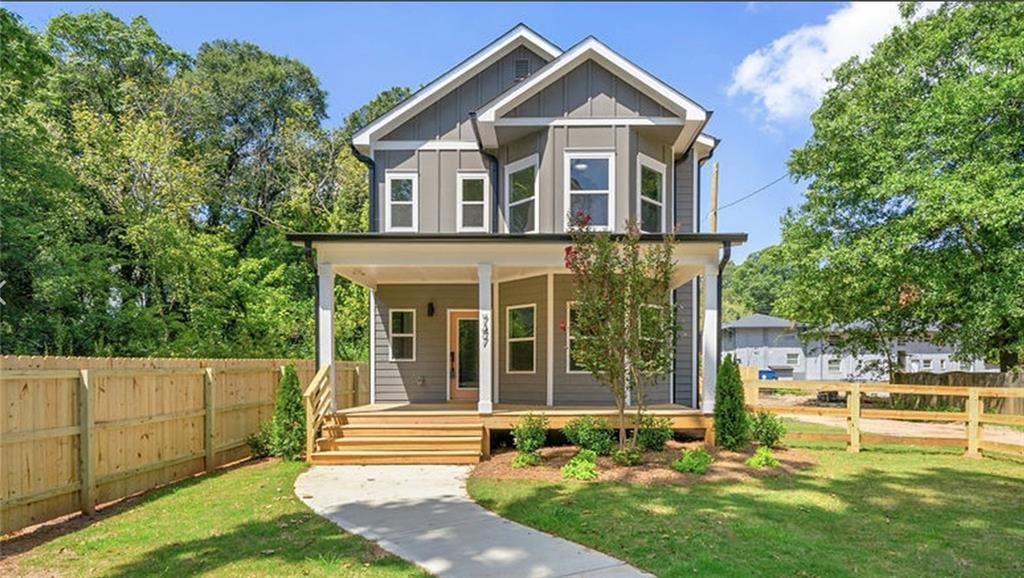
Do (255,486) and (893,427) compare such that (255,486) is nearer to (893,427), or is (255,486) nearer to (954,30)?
(893,427)

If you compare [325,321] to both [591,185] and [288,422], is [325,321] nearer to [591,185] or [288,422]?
[288,422]

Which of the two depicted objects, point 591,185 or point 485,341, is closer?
point 485,341

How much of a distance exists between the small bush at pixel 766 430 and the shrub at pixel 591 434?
8.26ft

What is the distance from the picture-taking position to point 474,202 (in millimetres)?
13219

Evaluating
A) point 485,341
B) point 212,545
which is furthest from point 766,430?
point 212,545

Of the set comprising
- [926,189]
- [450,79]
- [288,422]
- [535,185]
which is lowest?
[288,422]

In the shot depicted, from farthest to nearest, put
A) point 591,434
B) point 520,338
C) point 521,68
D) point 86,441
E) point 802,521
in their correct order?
point 521,68, point 520,338, point 591,434, point 86,441, point 802,521

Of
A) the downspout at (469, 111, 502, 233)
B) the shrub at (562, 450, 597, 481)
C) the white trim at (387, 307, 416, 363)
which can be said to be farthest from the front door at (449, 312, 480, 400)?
the shrub at (562, 450, 597, 481)

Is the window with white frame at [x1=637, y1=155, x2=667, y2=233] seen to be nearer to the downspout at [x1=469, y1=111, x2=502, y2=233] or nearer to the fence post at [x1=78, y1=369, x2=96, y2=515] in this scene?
the downspout at [x1=469, y1=111, x2=502, y2=233]

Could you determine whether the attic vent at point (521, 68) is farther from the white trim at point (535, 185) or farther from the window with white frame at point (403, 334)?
the window with white frame at point (403, 334)

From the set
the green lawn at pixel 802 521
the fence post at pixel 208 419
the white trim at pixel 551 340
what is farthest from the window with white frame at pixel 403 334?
the green lawn at pixel 802 521

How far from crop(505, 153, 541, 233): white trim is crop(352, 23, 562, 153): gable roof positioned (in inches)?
98.5

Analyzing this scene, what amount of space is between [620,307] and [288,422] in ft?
18.8

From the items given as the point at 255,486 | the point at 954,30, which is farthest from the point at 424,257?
the point at 954,30
